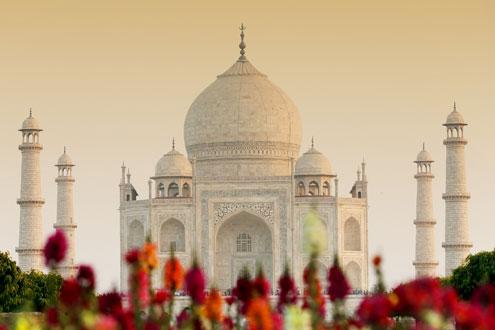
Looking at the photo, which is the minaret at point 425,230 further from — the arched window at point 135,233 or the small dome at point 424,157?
the arched window at point 135,233

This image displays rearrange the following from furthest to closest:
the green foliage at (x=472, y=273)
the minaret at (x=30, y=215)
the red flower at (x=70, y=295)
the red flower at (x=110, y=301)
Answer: the minaret at (x=30, y=215), the green foliage at (x=472, y=273), the red flower at (x=110, y=301), the red flower at (x=70, y=295)

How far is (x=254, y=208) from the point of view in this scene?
51500mm

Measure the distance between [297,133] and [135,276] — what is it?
4892cm

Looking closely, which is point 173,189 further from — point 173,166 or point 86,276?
point 86,276

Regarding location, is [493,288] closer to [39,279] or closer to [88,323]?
[88,323]

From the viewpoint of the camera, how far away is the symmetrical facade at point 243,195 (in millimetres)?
51500

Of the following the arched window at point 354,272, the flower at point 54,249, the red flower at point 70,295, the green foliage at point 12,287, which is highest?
the arched window at point 354,272

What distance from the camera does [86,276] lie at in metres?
6.31

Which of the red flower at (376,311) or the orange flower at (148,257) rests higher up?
the orange flower at (148,257)

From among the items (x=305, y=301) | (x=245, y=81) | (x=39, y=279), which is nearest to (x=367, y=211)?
(x=245, y=81)

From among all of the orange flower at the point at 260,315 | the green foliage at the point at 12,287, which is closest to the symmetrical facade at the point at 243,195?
the green foliage at the point at 12,287

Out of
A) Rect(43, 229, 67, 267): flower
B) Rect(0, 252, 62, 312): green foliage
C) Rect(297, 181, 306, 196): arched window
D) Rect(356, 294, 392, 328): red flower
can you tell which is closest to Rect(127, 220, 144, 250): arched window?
Rect(297, 181, 306, 196): arched window

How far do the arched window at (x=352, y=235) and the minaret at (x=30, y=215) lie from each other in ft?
37.1

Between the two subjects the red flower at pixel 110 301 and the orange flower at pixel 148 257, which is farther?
the red flower at pixel 110 301
